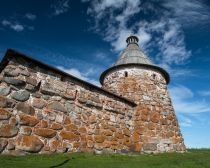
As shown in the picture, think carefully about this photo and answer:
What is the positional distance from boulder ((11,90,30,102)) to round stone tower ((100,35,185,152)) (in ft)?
17.0

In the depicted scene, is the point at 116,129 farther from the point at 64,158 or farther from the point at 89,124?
the point at 64,158

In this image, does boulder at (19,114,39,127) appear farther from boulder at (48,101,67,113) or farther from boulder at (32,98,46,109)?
boulder at (48,101,67,113)

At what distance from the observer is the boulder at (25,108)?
558 cm

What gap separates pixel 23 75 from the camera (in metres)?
5.96

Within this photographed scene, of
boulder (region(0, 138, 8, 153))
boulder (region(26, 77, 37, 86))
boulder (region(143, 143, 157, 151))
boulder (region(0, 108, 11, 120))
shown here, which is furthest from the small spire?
boulder (region(0, 138, 8, 153))

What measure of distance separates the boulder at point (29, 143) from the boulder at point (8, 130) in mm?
203

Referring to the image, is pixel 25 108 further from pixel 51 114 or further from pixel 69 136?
pixel 69 136

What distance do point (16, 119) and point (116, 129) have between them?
4130 millimetres

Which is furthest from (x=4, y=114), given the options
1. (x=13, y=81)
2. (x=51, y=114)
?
(x=51, y=114)

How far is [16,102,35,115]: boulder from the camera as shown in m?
5.58

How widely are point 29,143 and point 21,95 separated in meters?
1.31

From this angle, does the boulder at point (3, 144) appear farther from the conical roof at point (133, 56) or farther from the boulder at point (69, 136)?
the conical roof at point (133, 56)

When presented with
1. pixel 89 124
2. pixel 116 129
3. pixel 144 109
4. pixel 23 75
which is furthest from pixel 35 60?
pixel 144 109

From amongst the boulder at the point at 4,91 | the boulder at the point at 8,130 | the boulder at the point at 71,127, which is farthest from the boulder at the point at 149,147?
the boulder at the point at 4,91
